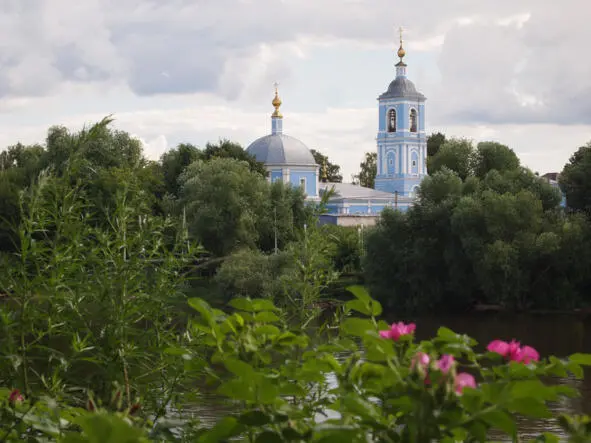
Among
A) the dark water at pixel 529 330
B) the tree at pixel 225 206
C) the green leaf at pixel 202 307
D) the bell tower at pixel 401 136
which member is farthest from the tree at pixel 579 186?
the green leaf at pixel 202 307

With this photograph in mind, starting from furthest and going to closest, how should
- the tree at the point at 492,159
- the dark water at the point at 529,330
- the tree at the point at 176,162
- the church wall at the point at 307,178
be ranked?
1. the church wall at the point at 307,178
2. the tree at the point at 176,162
3. the tree at the point at 492,159
4. the dark water at the point at 529,330

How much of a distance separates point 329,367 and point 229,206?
115 feet

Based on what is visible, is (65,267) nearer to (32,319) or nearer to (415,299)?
(32,319)

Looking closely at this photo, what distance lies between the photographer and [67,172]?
3441 mm

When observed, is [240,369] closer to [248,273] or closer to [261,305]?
[261,305]

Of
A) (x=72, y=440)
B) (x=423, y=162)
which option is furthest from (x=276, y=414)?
(x=423, y=162)

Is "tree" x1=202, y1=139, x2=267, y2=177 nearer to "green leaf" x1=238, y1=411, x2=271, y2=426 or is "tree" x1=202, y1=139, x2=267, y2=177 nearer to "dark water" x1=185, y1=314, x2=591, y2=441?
"dark water" x1=185, y1=314, x2=591, y2=441

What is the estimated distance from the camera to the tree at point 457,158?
37.6 metres

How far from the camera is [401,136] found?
6900 cm

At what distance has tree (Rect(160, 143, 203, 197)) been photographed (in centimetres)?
5062

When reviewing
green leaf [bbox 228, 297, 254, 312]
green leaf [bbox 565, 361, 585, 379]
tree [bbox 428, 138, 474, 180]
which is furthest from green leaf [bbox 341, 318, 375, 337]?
tree [bbox 428, 138, 474, 180]

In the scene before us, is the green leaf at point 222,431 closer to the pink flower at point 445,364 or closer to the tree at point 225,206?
the pink flower at point 445,364

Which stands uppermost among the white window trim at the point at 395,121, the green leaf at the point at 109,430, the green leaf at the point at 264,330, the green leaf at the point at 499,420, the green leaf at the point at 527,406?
the white window trim at the point at 395,121

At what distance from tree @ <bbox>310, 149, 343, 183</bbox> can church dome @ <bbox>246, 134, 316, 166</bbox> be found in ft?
44.0
